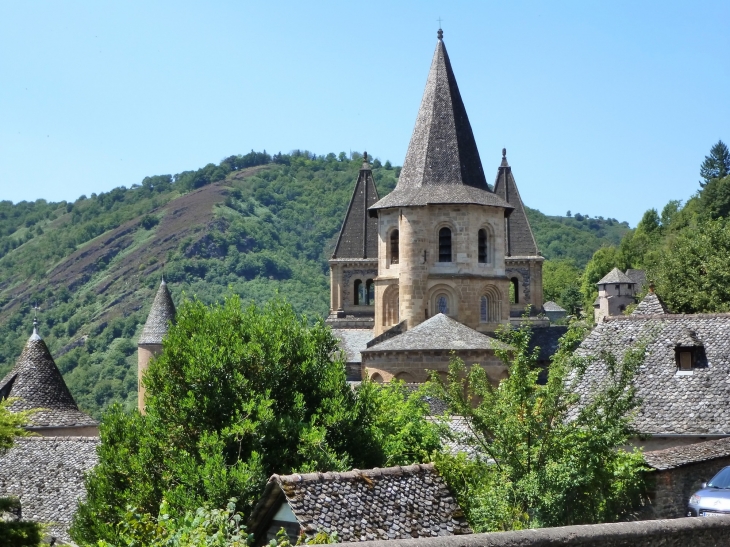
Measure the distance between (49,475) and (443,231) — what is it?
19.4m

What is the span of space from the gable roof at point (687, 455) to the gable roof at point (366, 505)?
3.09 meters

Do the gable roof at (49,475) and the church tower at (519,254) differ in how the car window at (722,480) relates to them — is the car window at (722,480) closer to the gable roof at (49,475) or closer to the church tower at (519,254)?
the gable roof at (49,475)

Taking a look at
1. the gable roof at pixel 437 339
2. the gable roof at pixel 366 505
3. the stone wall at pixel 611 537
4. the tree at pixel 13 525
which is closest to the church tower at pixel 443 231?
the gable roof at pixel 437 339

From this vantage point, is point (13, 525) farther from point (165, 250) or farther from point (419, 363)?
point (165, 250)

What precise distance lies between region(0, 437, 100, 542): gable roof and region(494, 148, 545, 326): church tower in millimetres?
34837

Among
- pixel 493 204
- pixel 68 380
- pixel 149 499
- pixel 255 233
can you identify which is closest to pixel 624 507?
pixel 149 499

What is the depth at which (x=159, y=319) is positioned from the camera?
163ft

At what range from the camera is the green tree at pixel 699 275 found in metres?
45.9

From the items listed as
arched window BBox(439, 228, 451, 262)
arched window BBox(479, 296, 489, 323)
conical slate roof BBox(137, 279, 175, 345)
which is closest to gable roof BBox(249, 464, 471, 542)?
arched window BBox(439, 228, 451, 262)

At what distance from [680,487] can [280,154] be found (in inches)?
6676

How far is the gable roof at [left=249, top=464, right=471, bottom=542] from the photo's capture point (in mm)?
15164

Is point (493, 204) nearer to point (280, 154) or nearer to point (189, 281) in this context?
point (189, 281)

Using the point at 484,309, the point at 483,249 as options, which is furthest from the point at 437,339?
the point at 483,249

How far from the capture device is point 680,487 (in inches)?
697
